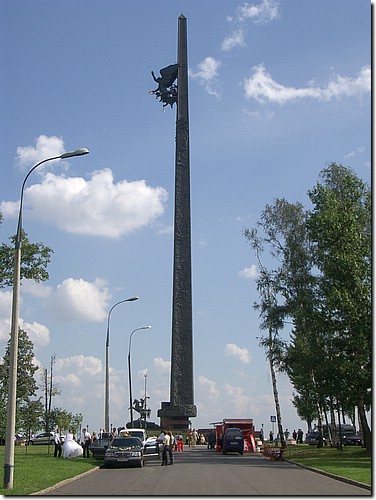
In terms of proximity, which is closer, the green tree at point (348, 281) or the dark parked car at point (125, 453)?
the dark parked car at point (125, 453)

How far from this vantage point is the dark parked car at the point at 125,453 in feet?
95.6

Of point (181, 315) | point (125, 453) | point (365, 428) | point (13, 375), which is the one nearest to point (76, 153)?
point (13, 375)

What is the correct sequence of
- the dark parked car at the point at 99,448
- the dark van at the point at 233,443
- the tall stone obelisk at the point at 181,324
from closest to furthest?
the dark parked car at the point at 99,448
the dark van at the point at 233,443
the tall stone obelisk at the point at 181,324

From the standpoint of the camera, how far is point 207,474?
24000 millimetres

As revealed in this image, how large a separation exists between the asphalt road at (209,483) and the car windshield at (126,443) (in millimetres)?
3486

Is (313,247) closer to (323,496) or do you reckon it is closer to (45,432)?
(323,496)

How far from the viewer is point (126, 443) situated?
30.4m

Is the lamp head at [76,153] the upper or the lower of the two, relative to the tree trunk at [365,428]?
upper

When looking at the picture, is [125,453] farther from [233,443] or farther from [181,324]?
[181,324]

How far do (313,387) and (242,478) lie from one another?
55.1 feet

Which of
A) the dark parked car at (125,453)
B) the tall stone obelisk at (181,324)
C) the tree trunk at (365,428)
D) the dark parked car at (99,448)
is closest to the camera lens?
the dark parked car at (125,453)

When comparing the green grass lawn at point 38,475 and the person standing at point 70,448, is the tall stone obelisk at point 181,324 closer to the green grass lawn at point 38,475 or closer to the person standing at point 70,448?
the person standing at point 70,448

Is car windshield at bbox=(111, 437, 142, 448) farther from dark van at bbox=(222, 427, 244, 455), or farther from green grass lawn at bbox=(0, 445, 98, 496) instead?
dark van at bbox=(222, 427, 244, 455)

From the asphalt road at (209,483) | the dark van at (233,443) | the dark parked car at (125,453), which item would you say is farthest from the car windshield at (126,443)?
the dark van at (233,443)
